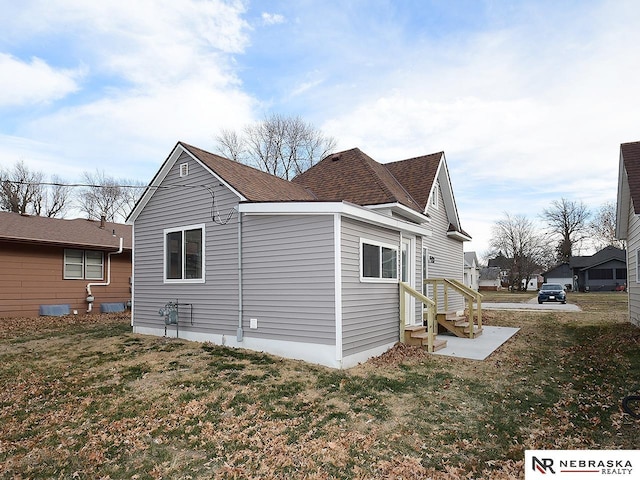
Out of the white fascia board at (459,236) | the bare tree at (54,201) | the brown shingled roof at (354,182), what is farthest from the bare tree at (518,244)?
the bare tree at (54,201)

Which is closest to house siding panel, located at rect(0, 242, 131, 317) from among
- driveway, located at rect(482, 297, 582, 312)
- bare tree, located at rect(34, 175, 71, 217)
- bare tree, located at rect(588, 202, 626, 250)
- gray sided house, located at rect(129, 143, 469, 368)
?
gray sided house, located at rect(129, 143, 469, 368)

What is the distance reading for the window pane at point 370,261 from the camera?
821cm

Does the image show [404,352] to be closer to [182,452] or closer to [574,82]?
[182,452]

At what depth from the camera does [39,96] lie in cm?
1323

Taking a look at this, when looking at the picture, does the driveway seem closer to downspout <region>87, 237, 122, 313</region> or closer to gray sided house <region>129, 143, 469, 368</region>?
gray sided house <region>129, 143, 469, 368</region>

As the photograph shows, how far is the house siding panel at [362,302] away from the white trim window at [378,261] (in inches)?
4.5

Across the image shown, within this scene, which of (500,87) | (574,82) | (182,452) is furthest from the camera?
(500,87)

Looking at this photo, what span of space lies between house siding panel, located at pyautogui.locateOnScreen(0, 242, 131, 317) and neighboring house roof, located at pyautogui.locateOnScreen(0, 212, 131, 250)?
19.7 inches

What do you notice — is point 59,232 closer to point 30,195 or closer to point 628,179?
point 628,179

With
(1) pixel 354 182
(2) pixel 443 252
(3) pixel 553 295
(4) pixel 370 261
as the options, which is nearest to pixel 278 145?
(2) pixel 443 252

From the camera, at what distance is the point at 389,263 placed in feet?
30.0

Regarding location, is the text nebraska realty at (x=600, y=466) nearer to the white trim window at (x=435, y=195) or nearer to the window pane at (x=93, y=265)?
the white trim window at (x=435, y=195)

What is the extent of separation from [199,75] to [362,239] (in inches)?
372

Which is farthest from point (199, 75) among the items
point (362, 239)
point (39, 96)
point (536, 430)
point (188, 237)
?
point (536, 430)
